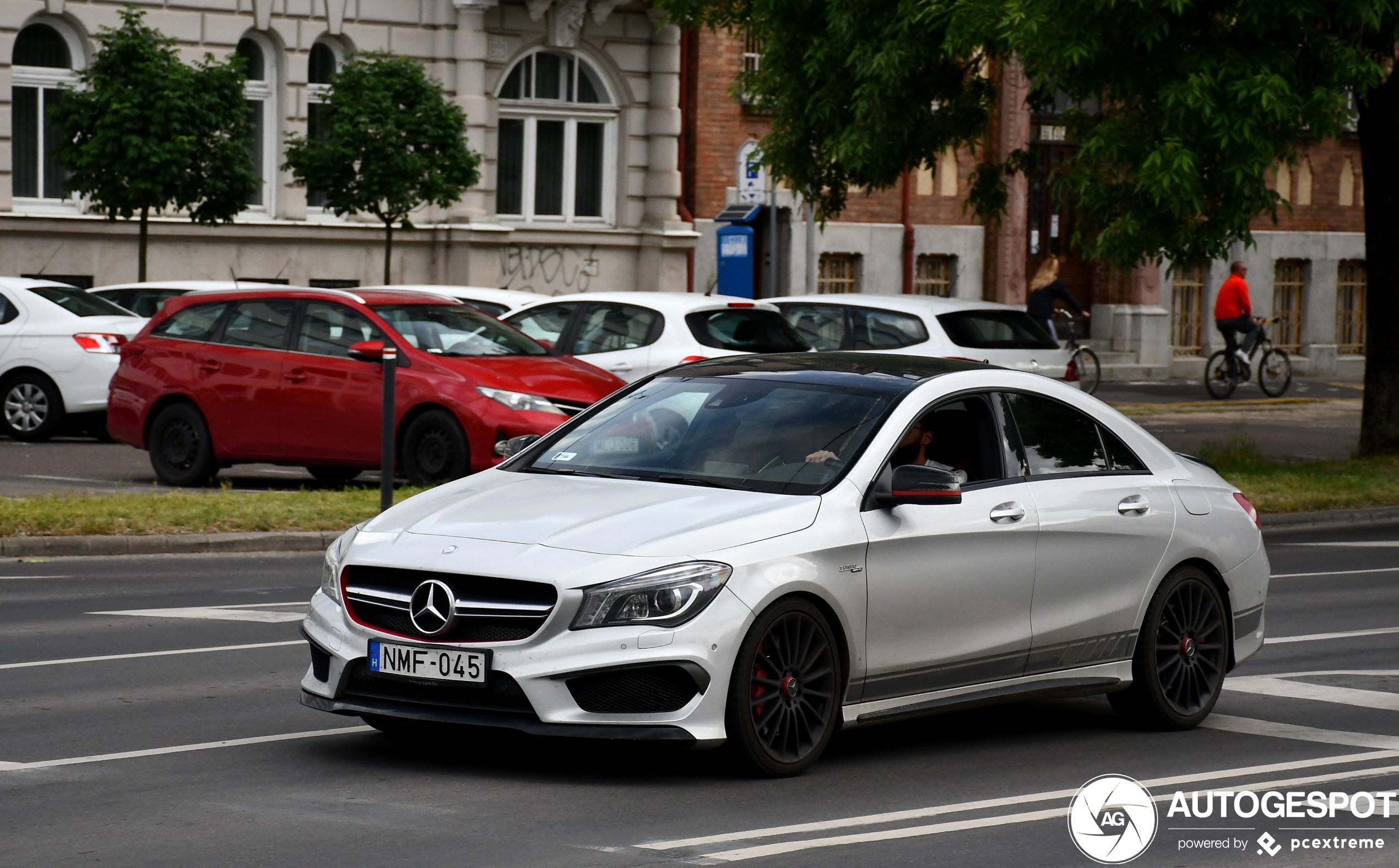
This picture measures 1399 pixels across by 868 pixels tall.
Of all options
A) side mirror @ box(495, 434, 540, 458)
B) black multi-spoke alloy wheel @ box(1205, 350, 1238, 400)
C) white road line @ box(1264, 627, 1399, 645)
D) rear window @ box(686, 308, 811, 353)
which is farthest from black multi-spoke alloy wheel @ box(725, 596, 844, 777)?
black multi-spoke alloy wheel @ box(1205, 350, 1238, 400)

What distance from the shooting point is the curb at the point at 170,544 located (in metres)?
14.6

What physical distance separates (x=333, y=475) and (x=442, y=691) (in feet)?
39.6

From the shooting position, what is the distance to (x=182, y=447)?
18.4 meters

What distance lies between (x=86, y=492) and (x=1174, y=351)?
29206mm

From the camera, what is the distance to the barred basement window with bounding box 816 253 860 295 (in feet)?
126

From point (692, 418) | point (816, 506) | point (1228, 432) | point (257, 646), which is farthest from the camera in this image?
point (1228, 432)

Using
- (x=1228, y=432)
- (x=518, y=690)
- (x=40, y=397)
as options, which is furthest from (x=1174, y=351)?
(x=518, y=690)

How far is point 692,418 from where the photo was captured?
8.58 meters

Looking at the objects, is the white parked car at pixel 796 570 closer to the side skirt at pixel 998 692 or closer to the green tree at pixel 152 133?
the side skirt at pixel 998 692

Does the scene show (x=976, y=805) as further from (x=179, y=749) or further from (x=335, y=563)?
(x=179, y=749)

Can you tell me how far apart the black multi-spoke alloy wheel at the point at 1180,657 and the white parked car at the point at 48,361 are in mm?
14946

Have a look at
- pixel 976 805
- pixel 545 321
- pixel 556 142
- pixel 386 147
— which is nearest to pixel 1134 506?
pixel 976 805

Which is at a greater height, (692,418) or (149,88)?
(149,88)

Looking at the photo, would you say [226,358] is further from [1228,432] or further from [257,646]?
[1228,432]
